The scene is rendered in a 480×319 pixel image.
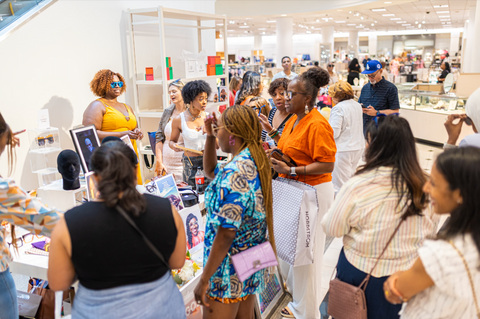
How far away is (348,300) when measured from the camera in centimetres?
166

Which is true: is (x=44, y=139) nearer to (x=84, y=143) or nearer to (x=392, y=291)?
(x=84, y=143)

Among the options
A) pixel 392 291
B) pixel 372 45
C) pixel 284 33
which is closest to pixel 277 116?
pixel 392 291

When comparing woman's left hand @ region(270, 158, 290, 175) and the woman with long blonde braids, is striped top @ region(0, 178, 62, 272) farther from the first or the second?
woman's left hand @ region(270, 158, 290, 175)

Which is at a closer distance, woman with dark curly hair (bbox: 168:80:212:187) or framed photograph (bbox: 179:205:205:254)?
framed photograph (bbox: 179:205:205:254)

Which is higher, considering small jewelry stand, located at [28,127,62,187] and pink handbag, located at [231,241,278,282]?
small jewelry stand, located at [28,127,62,187]

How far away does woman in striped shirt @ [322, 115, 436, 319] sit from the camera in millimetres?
1545

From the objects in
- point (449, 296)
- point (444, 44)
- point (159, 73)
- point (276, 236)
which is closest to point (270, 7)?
point (159, 73)

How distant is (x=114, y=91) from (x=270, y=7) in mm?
12001

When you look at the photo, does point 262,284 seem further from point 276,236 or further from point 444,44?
point 444,44

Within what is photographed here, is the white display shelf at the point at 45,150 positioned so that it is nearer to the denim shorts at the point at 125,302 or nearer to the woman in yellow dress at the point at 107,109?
the woman in yellow dress at the point at 107,109

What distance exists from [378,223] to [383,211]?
0.05 meters

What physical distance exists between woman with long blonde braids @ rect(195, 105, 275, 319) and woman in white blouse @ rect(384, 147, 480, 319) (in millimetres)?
661

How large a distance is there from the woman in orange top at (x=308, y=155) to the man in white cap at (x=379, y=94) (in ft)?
7.87

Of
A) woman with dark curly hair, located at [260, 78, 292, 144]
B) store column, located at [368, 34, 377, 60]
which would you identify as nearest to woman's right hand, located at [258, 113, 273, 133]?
woman with dark curly hair, located at [260, 78, 292, 144]
